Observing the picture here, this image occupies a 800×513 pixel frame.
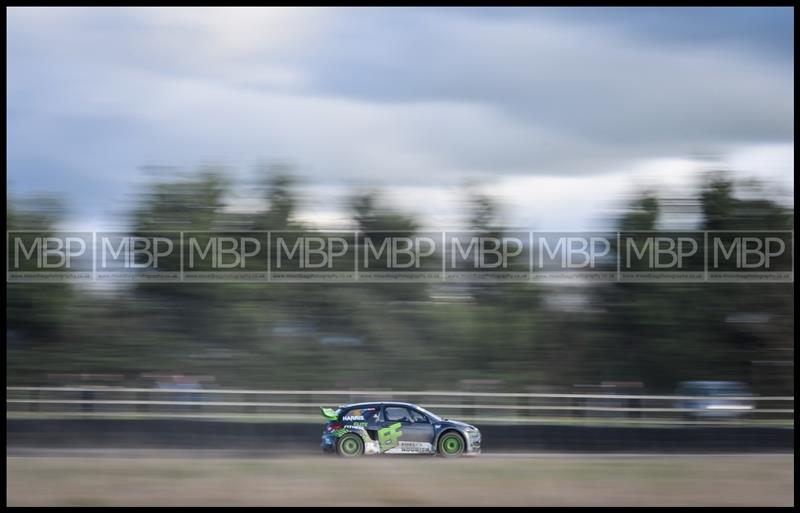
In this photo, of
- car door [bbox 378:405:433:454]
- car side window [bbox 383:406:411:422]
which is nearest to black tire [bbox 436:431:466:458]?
car door [bbox 378:405:433:454]

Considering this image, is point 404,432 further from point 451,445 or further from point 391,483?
point 391,483

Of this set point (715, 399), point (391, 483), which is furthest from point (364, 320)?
point (391, 483)

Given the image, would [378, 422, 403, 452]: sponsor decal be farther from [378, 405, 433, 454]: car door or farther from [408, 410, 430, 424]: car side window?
[408, 410, 430, 424]: car side window

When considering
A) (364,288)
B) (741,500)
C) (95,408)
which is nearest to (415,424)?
(364,288)

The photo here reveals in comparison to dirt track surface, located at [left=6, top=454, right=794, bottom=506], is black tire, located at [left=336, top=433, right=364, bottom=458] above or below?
below

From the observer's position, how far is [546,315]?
15445mm

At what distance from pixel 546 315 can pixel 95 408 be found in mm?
8371

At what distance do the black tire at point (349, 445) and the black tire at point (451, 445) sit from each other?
3.70 feet

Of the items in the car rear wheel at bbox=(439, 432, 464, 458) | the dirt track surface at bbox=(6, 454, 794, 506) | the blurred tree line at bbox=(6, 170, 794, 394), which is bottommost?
the car rear wheel at bbox=(439, 432, 464, 458)

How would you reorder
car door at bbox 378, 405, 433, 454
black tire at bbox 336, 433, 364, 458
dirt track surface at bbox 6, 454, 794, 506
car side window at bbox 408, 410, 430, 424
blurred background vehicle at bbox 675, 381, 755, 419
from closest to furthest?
dirt track surface at bbox 6, 454, 794, 506 < black tire at bbox 336, 433, 364, 458 < car door at bbox 378, 405, 433, 454 < car side window at bbox 408, 410, 430, 424 < blurred background vehicle at bbox 675, 381, 755, 419

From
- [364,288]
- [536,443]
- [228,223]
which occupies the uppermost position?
[228,223]

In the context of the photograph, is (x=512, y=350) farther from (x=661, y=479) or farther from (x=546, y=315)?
(x=661, y=479)

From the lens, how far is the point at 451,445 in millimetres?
11578

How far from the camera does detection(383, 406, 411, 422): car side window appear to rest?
11.5 meters
